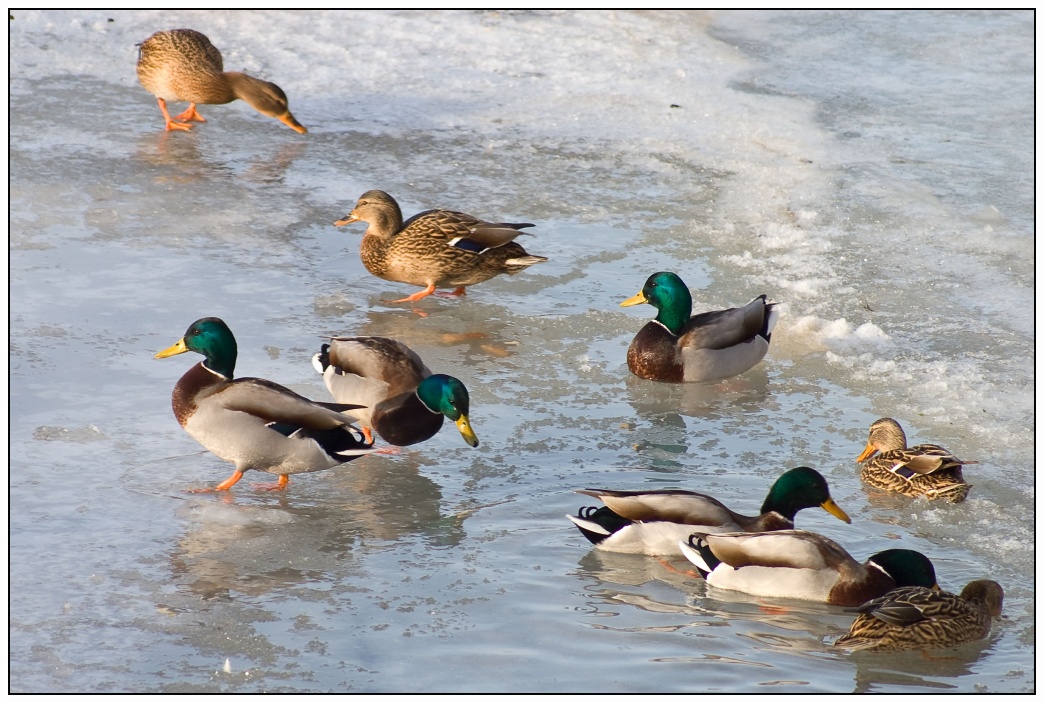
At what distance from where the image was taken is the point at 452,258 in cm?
757

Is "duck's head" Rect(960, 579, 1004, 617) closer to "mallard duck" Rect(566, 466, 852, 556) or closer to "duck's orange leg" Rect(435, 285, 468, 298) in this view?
"mallard duck" Rect(566, 466, 852, 556)

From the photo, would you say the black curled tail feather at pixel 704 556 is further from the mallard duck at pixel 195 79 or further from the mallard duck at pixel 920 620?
the mallard duck at pixel 195 79

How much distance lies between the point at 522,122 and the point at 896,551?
6536 mm

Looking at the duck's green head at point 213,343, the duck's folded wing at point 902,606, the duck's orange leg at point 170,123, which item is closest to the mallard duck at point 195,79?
the duck's orange leg at point 170,123

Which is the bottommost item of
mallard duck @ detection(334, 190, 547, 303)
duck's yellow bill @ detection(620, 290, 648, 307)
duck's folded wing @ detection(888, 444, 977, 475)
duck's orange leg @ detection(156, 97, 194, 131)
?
duck's folded wing @ detection(888, 444, 977, 475)

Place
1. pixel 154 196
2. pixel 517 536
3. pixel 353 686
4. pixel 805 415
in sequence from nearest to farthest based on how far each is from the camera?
pixel 353 686
pixel 517 536
pixel 805 415
pixel 154 196

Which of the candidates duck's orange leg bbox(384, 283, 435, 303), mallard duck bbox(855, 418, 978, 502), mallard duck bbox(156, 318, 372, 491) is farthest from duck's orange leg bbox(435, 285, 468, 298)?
mallard duck bbox(855, 418, 978, 502)

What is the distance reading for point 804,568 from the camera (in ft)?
15.5

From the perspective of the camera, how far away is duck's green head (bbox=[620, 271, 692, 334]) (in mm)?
6906

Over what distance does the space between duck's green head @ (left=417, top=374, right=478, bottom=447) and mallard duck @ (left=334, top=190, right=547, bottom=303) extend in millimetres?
1899

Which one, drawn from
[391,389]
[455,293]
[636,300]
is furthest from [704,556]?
[455,293]

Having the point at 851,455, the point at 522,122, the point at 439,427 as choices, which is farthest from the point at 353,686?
the point at 522,122

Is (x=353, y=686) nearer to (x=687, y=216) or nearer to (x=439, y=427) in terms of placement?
(x=439, y=427)

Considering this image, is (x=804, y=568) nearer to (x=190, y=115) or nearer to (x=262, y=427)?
(x=262, y=427)
